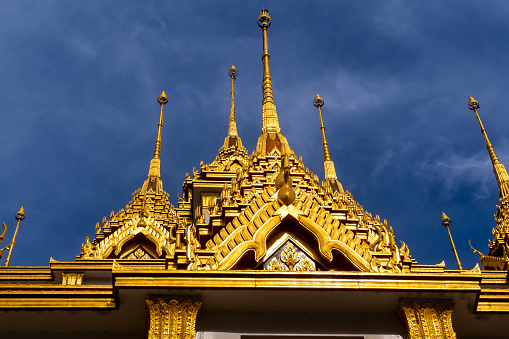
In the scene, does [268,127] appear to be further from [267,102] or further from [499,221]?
[499,221]

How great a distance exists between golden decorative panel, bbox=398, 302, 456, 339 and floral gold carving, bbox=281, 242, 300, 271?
6.29ft

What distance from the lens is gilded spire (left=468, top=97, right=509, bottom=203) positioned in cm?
2680

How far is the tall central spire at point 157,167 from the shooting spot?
31.4 m

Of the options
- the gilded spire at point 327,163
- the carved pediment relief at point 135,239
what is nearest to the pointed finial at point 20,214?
the carved pediment relief at point 135,239

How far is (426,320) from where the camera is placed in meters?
9.11

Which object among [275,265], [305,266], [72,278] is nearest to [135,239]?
[72,278]

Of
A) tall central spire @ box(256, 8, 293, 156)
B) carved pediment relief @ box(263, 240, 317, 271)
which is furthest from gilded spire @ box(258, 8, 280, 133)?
carved pediment relief @ box(263, 240, 317, 271)

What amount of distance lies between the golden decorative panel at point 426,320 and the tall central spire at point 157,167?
22321mm

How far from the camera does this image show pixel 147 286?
8859 mm

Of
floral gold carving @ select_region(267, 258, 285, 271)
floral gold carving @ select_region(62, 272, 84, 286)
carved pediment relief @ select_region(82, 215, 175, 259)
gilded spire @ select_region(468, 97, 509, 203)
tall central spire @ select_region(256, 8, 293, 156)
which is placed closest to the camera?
floral gold carving @ select_region(267, 258, 285, 271)

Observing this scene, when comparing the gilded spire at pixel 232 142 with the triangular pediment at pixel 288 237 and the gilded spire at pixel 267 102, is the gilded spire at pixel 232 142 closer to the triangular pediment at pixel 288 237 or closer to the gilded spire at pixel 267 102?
the gilded spire at pixel 267 102

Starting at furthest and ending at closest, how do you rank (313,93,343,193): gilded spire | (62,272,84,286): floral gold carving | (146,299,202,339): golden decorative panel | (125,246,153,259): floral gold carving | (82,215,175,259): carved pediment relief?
(313,93,343,193): gilded spire < (125,246,153,259): floral gold carving < (82,215,175,259): carved pediment relief < (62,272,84,286): floral gold carving < (146,299,202,339): golden decorative panel

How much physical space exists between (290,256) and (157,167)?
2342cm

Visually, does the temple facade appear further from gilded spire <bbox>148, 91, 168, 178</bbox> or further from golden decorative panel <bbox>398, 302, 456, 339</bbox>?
gilded spire <bbox>148, 91, 168, 178</bbox>
